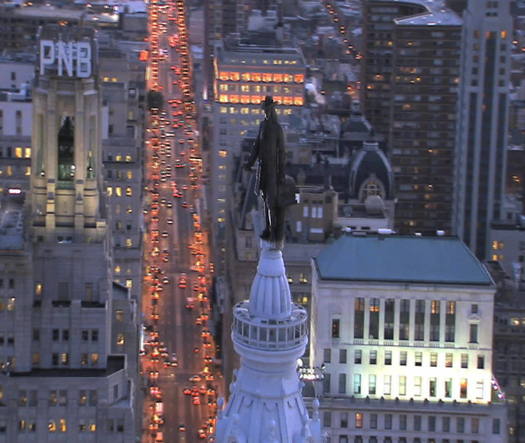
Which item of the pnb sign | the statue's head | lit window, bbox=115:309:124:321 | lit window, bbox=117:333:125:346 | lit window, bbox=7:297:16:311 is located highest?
the statue's head

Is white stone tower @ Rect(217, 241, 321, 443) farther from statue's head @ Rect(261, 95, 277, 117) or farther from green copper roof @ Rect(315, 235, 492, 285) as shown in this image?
green copper roof @ Rect(315, 235, 492, 285)

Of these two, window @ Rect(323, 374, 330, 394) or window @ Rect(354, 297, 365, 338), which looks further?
window @ Rect(323, 374, 330, 394)

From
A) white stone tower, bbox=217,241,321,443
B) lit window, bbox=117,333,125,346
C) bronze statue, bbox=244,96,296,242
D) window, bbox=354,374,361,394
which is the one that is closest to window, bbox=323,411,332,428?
window, bbox=354,374,361,394

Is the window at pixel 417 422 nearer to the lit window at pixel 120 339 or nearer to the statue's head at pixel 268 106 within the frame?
the lit window at pixel 120 339

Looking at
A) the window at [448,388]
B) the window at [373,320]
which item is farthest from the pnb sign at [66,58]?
the window at [448,388]

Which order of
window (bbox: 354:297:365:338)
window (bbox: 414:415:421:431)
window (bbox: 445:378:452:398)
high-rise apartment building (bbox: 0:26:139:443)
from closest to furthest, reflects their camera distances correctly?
1. high-rise apartment building (bbox: 0:26:139:443)
2. window (bbox: 414:415:421:431)
3. window (bbox: 354:297:365:338)
4. window (bbox: 445:378:452:398)

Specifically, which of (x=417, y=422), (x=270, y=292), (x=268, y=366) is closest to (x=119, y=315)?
(x=417, y=422)
